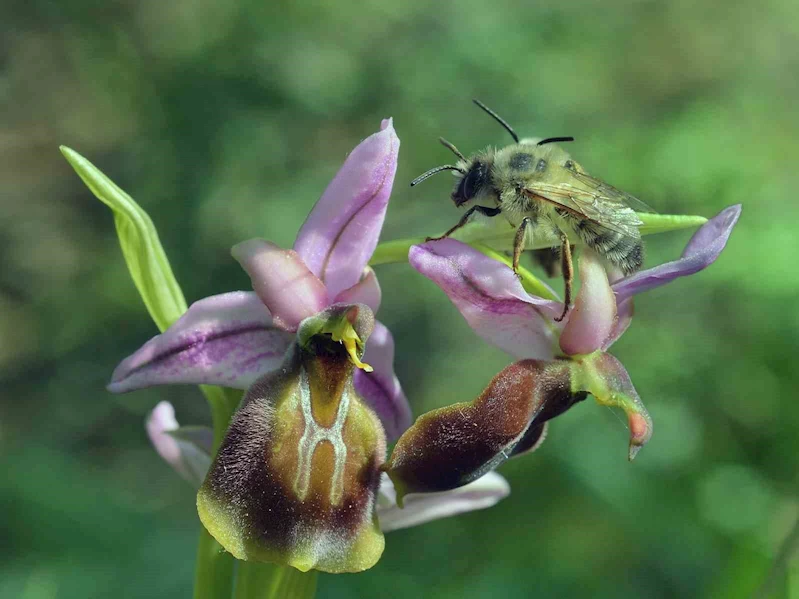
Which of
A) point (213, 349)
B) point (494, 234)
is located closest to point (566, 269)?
point (494, 234)

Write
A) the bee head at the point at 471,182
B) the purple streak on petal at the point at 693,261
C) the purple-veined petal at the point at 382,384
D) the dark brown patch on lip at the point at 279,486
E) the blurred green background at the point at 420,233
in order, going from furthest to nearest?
the blurred green background at the point at 420,233, the bee head at the point at 471,182, the purple-veined petal at the point at 382,384, the purple streak on petal at the point at 693,261, the dark brown patch on lip at the point at 279,486

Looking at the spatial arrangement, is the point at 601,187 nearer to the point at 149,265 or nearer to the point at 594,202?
the point at 594,202

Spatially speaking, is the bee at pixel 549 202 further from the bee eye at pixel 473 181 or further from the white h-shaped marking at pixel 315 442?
the white h-shaped marking at pixel 315 442

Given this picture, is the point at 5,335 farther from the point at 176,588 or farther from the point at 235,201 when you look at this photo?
the point at 176,588

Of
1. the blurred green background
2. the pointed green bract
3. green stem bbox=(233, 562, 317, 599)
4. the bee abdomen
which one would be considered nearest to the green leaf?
the pointed green bract

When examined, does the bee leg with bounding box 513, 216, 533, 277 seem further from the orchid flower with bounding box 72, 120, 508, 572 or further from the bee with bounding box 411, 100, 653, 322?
the orchid flower with bounding box 72, 120, 508, 572

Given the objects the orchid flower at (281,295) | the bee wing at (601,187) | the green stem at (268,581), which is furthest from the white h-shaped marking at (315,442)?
the bee wing at (601,187)

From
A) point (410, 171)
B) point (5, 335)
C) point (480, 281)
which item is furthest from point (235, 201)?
point (480, 281)
